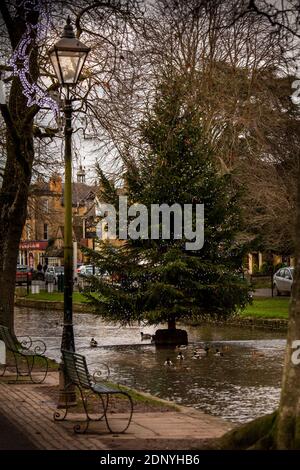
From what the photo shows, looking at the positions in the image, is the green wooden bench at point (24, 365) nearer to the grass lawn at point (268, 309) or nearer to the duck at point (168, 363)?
the duck at point (168, 363)

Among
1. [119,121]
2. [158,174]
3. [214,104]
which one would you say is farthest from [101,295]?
[214,104]

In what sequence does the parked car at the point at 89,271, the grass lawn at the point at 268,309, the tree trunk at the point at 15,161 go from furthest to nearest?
the grass lawn at the point at 268,309, the parked car at the point at 89,271, the tree trunk at the point at 15,161

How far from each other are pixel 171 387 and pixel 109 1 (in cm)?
770

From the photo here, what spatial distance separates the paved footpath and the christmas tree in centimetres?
1279

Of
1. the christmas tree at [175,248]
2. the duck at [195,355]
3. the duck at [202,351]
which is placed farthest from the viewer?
the christmas tree at [175,248]

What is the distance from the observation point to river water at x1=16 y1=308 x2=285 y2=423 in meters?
15.7

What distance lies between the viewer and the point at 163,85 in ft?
78.3

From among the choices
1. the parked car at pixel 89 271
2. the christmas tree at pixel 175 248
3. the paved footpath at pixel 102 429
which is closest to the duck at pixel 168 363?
the christmas tree at pixel 175 248

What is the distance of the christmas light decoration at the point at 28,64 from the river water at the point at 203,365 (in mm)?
6313

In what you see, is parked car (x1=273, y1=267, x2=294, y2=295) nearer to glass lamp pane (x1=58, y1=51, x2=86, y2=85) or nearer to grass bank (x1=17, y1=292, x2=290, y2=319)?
grass bank (x1=17, y1=292, x2=290, y2=319)

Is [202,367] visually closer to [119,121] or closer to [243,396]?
[243,396]

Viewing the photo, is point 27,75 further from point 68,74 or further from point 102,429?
point 102,429
